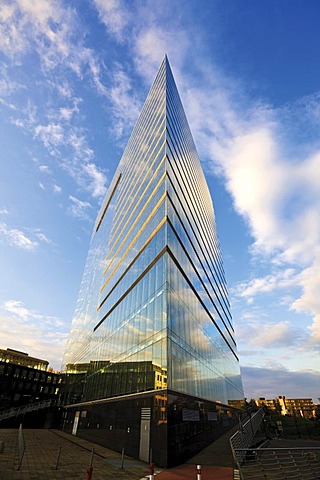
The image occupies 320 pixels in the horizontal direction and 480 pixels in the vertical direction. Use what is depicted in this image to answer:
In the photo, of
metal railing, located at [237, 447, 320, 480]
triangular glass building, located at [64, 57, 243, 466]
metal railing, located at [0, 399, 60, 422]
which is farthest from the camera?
metal railing, located at [0, 399, 60, 422]

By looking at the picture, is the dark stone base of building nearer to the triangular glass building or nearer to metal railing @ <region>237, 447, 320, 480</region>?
the triangular glass building

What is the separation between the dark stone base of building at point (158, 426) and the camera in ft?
45.2

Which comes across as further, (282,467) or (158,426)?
(158,426)

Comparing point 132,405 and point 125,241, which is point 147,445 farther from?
Result: point 125,241

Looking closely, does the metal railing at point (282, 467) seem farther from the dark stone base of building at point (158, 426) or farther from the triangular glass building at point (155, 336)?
the triangular glass building at point (155, 336)

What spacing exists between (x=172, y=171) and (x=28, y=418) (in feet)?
183

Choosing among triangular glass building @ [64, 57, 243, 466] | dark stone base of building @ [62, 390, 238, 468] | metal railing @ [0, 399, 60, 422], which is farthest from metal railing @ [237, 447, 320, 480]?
metal railing @ [0, 399, 60, 422]

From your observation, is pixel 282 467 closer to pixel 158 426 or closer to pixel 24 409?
pixel 158 426

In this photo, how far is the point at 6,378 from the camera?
56062mm

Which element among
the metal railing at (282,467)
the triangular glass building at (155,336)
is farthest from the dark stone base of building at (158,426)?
the metal railing at (282,467)

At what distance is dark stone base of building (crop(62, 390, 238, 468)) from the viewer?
13.8 metres

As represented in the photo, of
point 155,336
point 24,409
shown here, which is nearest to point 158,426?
point 155,336

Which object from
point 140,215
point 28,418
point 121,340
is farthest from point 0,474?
point 28,418

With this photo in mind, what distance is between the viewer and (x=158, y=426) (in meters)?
14.1
